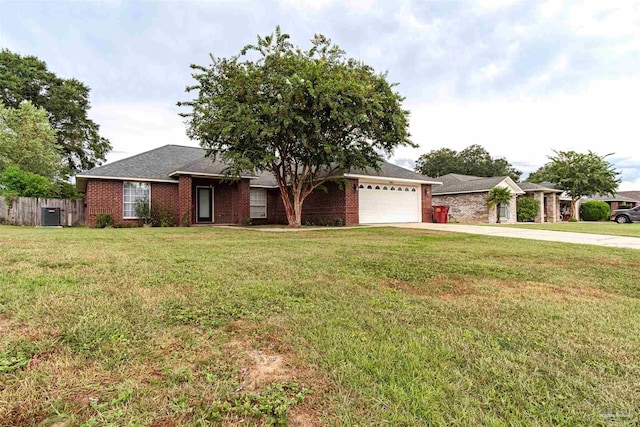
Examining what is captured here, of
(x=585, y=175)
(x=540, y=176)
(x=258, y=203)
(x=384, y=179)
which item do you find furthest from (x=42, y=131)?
(x=540, y=176)

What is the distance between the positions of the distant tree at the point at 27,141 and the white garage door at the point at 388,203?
821 inches

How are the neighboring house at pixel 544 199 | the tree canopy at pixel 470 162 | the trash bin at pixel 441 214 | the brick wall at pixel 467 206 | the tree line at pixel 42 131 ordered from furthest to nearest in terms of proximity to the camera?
the tree canopy at pixel 470 162 < the neighboring house at pixel 544 199 < the brick wall at pixel 467 206 < the trash bin at pixel 441 214 < the tree line at pixel 42 131

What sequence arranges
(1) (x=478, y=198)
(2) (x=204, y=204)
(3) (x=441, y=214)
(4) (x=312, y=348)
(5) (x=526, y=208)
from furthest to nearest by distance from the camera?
(5) (x=526, y=208) → (1) (x=478, y=198) → (3) (x=441, y=214) → (2) (x=204, y=204) → (4) (x=312, y=348)

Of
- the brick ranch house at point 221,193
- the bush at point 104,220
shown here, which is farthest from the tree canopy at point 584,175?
the bush at point 104,220

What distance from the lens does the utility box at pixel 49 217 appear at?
14418mm

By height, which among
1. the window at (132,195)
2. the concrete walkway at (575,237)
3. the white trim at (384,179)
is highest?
Result: the white trim at (384,179)

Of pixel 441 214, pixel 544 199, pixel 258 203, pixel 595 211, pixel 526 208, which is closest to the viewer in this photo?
pixel 258 203

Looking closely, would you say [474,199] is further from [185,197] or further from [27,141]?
[27,141]

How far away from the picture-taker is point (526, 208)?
23891mm

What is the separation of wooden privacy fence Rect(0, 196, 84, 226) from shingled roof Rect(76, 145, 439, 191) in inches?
52.1

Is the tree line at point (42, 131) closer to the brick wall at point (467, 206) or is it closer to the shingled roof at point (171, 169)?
the shingled roof at point (171, 169)

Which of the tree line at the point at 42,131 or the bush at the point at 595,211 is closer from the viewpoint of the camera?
the tree line at the point at 42,131

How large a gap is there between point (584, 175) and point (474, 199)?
13538mm

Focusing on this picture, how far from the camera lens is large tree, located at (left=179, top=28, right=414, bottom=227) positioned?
36.6 feet
